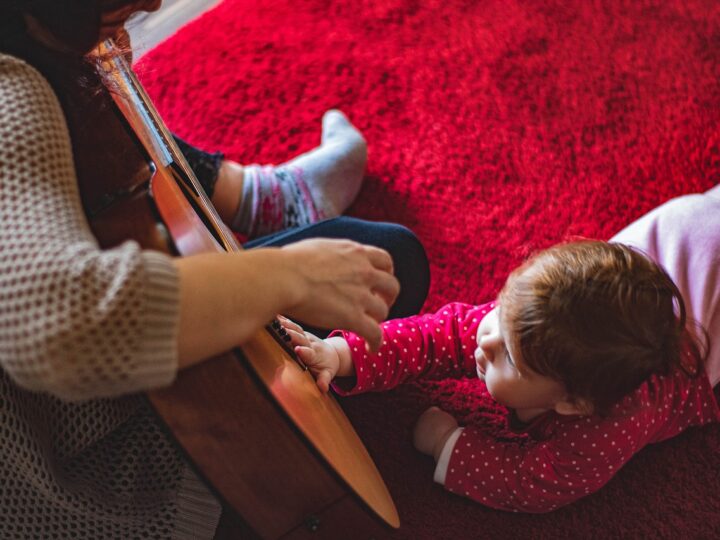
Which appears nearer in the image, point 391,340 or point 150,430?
point 150,430

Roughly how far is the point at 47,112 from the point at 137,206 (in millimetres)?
91

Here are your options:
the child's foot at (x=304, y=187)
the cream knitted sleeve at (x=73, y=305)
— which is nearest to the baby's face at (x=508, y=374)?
the child's foot at (x=304, y=187)

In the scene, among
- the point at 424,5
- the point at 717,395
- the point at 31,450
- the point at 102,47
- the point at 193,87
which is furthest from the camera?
the point at 424,5

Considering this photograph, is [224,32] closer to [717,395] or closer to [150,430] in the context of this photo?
[150,430]

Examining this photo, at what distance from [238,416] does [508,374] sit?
18.0 inches

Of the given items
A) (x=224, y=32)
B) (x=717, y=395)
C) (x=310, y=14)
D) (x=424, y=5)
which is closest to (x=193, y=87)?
(x=224, y=32)

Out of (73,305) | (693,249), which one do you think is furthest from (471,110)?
(73,305)

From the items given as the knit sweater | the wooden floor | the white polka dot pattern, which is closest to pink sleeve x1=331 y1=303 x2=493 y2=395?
the white polka dot pattern

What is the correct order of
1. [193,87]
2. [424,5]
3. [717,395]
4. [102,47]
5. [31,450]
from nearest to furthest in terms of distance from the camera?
[31,450] < [102,47] < [717,395] < [193,87] < [424,5]

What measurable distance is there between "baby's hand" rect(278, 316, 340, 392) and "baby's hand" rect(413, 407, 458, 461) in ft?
0.66

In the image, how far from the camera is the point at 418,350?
0.95 metres

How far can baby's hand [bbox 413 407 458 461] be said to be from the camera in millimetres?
974

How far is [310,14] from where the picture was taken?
1465 mm

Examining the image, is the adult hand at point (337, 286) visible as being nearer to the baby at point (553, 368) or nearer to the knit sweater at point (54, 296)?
the knit sweater at point (54, 296)
